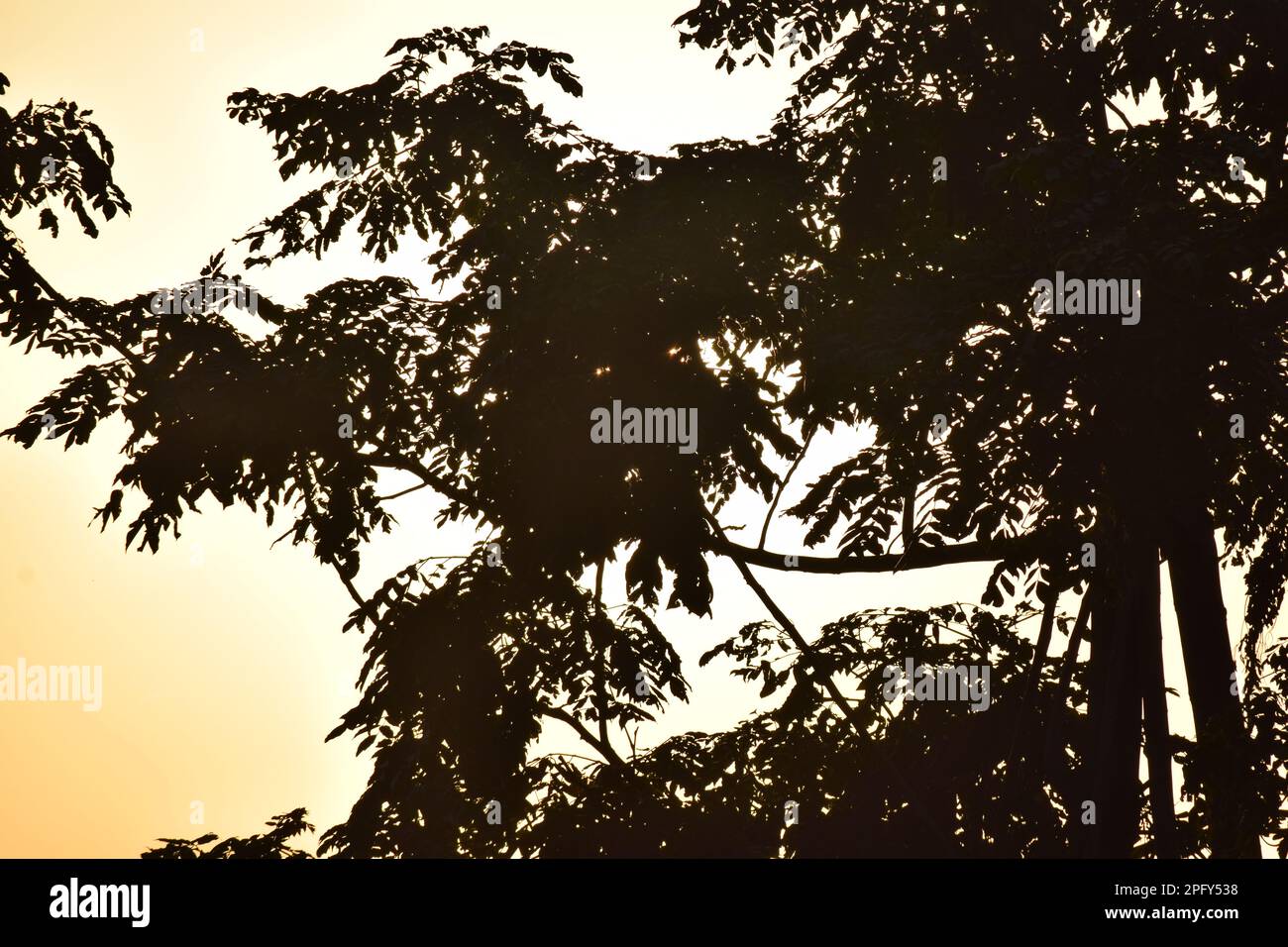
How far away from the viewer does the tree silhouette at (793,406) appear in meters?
6.65

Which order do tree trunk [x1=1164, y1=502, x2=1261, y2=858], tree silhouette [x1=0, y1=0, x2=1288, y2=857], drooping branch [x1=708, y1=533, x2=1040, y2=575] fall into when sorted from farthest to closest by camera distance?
tree trunk [x1=1164, y1=502, x2=1261, y2=858], drooping branch [x1=708, y1=533, x2=1040, y2=575], tree silhouette [x1=0, y1=0, x2=1288, y2=857]

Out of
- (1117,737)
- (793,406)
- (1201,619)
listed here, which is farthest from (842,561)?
(1201,619)

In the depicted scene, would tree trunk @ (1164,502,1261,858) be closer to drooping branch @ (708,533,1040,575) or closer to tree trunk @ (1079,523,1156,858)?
tree trunk @ (1079,523,1156,858)

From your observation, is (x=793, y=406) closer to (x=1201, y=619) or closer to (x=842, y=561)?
(x=842, y=561)

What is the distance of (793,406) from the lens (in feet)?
28.5

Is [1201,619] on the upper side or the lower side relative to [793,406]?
lower

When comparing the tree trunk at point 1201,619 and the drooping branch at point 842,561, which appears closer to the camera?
the drooping branch at point 842,561

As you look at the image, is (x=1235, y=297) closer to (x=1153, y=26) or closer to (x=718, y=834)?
(x=1153, y=26)

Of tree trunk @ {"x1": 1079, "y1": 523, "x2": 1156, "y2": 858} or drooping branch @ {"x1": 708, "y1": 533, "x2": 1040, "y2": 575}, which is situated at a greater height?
drooping branch @ {"x1": 708, "y1": 533, "x2": 1040, "y2": 575}

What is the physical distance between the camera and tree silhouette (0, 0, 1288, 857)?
665cm

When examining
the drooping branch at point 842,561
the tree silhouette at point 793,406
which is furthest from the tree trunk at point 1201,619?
the drooping branch at point 842,561

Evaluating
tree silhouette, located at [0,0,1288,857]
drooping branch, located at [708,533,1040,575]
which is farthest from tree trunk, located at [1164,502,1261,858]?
drooping branch, located at [708,533,1040,575]

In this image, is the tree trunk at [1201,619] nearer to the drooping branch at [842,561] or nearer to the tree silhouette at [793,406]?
the tree silhouette at [793,406]
